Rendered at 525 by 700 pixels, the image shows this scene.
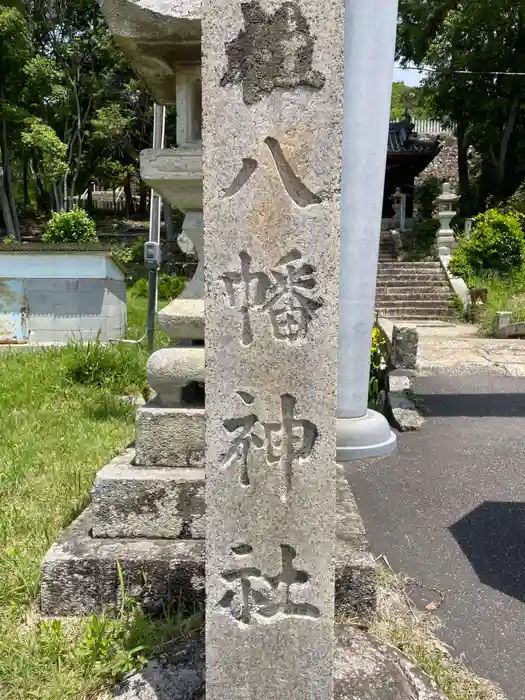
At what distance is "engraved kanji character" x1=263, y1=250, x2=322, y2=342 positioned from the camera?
1542mm

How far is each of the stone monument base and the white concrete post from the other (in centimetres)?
236

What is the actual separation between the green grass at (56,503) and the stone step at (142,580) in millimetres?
68

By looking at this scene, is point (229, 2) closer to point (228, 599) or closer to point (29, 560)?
point (228, 599)

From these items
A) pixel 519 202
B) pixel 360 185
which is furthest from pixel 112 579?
pixel 519 202

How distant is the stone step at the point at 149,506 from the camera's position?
2.42 m

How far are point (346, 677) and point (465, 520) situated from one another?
5.89ft

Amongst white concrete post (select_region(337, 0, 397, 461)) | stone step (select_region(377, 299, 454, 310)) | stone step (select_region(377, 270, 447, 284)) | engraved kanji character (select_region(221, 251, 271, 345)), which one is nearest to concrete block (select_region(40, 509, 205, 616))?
engraved kanji character (select_region(221, 251, 271, 345))

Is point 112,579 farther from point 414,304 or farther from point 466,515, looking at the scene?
point 414,304

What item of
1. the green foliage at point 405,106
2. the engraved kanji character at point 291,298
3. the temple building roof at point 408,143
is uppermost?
the green foliage at point 405,106

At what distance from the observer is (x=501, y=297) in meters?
12.0

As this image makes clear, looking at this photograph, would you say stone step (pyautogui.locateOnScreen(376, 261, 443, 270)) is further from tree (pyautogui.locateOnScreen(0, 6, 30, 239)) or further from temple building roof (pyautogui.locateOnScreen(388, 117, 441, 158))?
tree (pyautogui.locateOnScreen(0, 6, 30, 239))

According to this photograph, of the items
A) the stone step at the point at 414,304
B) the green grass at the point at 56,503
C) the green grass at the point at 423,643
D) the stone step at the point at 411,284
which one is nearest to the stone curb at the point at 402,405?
the green grass at the point at 56,503

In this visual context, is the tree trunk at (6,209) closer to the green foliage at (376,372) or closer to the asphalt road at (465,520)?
the green foliage at (376,372)

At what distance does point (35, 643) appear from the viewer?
2045 millimetres
